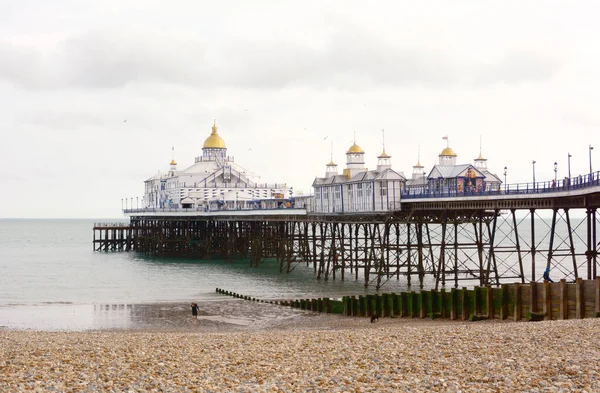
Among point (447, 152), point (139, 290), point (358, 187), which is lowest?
point (139, 290)

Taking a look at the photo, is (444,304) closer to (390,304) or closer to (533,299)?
(390,304)

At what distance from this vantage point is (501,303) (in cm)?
2595

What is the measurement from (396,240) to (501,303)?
120ft

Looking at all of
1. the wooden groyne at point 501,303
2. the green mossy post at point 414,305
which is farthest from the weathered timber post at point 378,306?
the green mossy post at point 414,305

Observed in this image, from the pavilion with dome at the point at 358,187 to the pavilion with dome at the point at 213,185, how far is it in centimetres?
3365

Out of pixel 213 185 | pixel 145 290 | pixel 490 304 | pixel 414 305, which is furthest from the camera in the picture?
pixel 213 185

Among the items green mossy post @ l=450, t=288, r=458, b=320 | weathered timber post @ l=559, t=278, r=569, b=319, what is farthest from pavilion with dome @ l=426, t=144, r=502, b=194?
weathered timber post @ l=559, t=278, r=569, b=319

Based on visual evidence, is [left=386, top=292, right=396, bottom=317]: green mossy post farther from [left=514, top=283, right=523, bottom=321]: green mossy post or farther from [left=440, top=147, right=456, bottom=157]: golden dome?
[left=440, top=147, right=456, bottom=157]: golden dome

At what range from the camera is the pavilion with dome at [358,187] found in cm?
4918

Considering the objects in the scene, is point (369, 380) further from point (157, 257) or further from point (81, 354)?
point (157, 257)

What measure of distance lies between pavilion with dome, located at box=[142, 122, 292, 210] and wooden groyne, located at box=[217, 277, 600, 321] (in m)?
61.9

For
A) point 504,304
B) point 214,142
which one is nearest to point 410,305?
point 504,304

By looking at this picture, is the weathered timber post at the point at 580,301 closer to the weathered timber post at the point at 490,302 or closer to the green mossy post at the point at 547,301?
the green mossy post at the point at 547,301

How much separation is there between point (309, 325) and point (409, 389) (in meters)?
18.2
